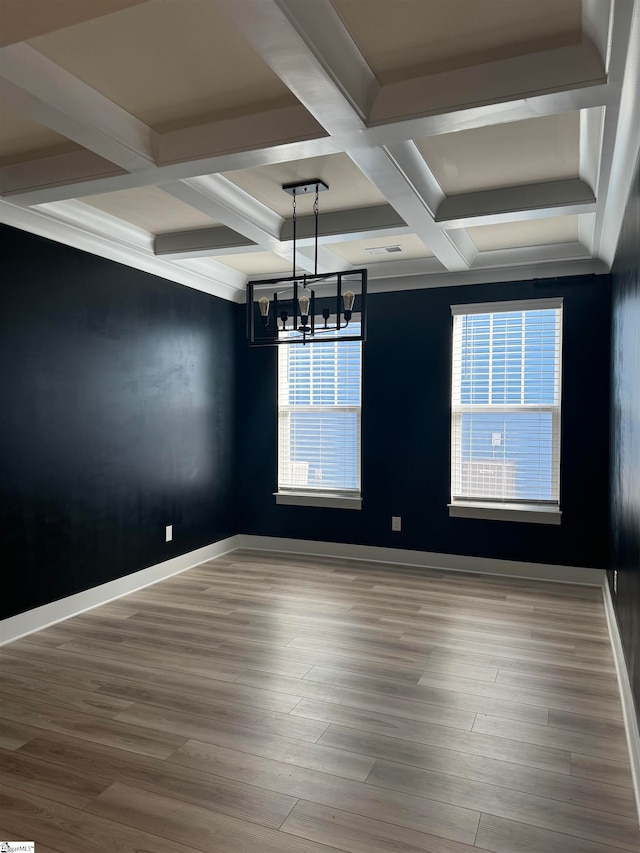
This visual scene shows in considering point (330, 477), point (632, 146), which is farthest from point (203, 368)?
point (632, 146)

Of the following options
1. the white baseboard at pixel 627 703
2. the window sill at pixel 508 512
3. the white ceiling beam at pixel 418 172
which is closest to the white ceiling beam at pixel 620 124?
the white ceiling beam at pixel 418 172

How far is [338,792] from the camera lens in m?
2.20

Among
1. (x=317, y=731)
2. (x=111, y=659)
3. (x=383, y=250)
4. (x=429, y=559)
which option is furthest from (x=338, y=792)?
(x=383, y=250)

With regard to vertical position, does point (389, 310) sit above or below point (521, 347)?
above

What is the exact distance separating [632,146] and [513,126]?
0.52 metres

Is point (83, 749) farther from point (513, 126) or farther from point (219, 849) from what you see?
point (513, 126)

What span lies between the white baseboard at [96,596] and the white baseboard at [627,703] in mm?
3300

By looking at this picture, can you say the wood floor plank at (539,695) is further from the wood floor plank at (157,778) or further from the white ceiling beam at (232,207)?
the white ceiling beam at (232,207)

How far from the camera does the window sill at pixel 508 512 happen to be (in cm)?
504

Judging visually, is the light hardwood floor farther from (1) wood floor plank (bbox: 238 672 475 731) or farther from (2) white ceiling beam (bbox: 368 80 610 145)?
(2) white ceiling beam (bbox: 368 80 610 145)

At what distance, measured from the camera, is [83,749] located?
2.46 m

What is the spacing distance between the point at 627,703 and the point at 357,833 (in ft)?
4.82

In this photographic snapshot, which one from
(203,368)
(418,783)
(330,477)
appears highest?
(203,368)

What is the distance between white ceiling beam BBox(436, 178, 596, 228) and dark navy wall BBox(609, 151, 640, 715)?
0.32m
